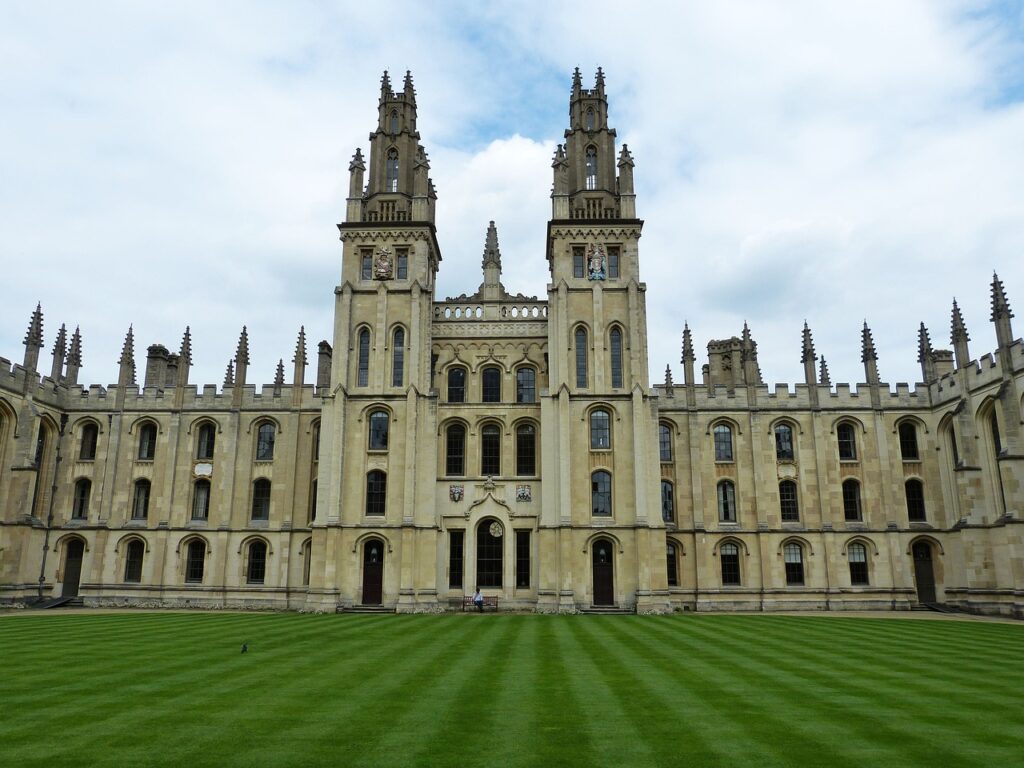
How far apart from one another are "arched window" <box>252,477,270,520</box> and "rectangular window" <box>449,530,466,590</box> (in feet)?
39.3

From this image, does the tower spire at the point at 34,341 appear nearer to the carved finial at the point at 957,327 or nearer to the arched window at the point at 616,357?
the arched window at the point at 616,357

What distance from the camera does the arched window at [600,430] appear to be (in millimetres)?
38594

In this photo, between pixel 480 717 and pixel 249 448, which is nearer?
pixel 480 717

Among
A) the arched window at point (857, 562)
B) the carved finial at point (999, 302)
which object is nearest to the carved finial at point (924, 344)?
the carved finial at point (999, 302)

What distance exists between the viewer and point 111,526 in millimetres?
42688

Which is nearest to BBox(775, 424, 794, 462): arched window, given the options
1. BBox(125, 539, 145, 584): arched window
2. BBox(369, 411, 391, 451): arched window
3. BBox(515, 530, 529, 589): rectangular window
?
BBox(515, 530, 529, 589): rectangular window

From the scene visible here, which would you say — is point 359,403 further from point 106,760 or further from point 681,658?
point 106,760

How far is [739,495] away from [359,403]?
2237 centimetres

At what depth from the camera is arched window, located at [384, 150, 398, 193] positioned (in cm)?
4375

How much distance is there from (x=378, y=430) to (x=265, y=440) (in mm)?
9004

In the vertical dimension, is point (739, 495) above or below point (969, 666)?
above

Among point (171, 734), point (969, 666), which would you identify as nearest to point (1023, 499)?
point (969, 666)

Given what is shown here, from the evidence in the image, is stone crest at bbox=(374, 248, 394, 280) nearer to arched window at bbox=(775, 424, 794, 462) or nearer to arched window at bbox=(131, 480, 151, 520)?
arched window at bbox=(131, 480, 151, 520)

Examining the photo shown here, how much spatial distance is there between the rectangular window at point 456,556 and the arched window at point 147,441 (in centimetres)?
1964
